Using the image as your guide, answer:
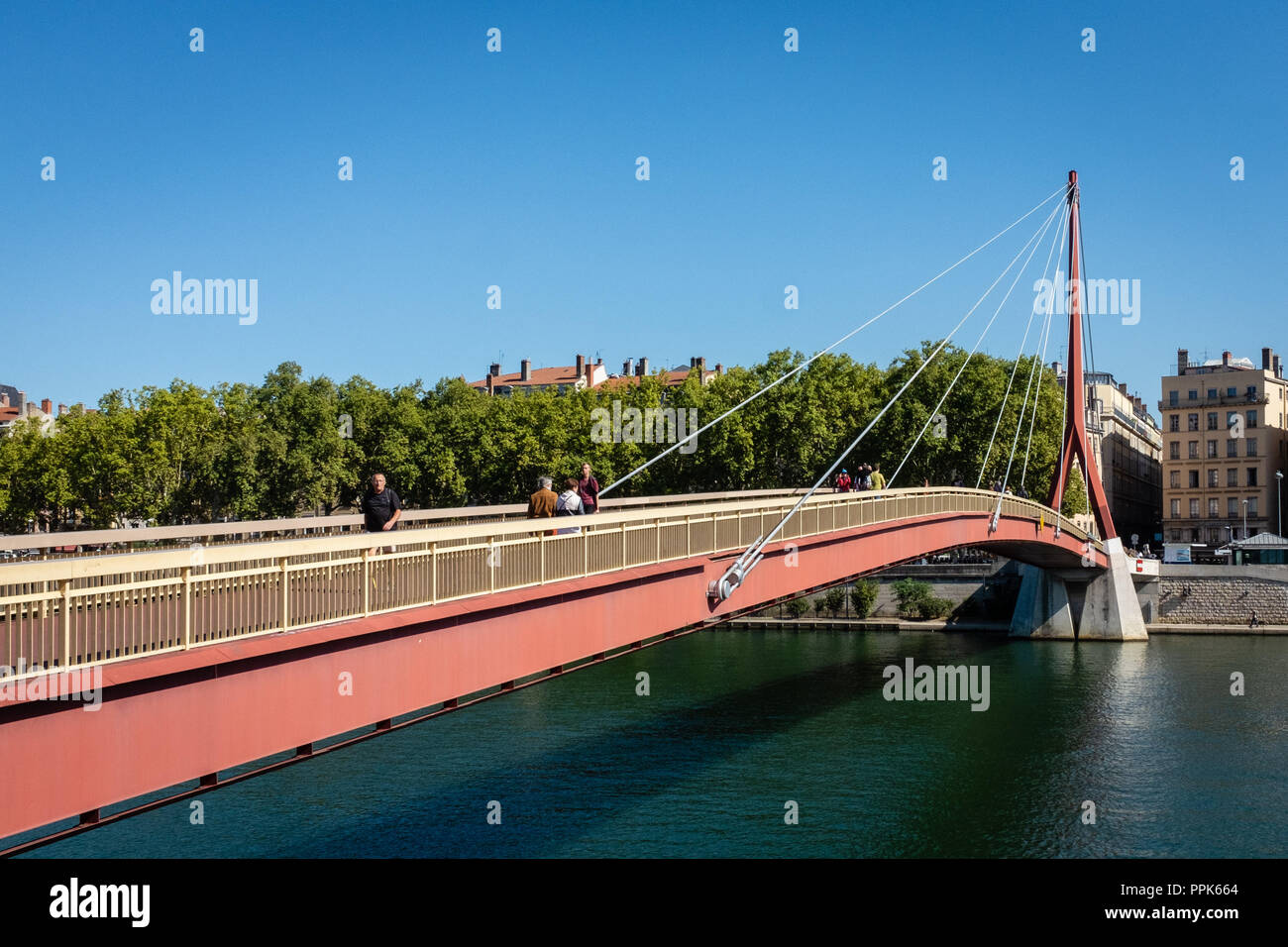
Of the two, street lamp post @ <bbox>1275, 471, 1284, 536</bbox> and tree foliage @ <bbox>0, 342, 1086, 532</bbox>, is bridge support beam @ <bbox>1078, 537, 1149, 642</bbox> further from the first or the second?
street lamp post @ <bbox>1275, 471, 1284, 536</bbox>

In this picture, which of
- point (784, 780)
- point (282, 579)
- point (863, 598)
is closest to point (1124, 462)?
point (863, 598)

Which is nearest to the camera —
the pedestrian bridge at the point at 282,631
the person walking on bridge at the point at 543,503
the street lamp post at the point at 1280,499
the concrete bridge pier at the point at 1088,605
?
the pedestrian bridge at the point at 282,631

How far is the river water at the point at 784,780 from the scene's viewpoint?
22.1 metres

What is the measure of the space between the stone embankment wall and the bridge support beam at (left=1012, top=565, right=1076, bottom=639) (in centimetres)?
586

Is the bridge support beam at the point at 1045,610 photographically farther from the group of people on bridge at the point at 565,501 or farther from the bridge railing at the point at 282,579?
the group of people on bridge at the point at 565,501

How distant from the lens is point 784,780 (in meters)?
26.8

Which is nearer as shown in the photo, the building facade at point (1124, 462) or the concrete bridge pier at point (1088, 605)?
the concrete bridge pier at point (1088, 605)

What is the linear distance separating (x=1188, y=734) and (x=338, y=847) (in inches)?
900

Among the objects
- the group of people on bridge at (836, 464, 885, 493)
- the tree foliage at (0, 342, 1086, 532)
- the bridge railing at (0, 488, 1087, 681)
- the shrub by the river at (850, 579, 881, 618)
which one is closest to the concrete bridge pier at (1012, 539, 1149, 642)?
the shrub by the river at (850, 579, 881, 618)

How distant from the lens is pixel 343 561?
13.1m

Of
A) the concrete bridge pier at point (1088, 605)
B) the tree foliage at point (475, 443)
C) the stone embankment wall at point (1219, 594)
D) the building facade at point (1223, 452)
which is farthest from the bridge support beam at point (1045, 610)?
the building facade at point (1223, 452)

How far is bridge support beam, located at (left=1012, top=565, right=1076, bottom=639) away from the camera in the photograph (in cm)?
5378

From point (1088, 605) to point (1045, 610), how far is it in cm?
187
